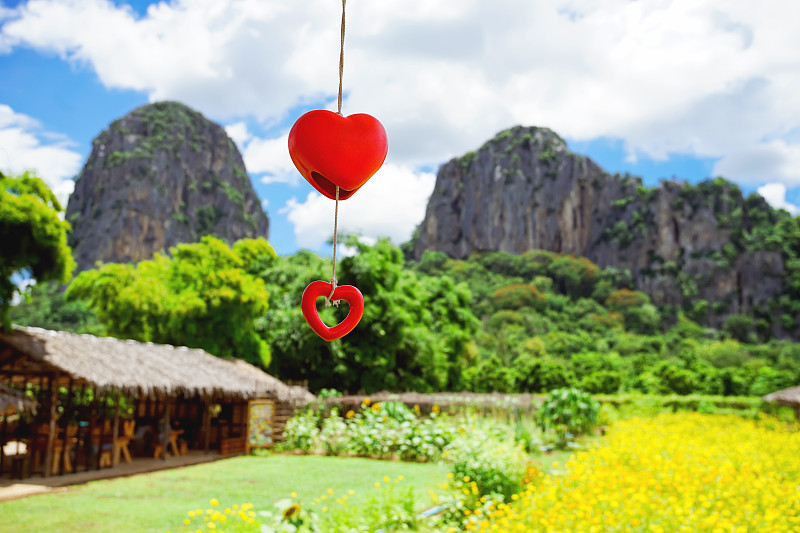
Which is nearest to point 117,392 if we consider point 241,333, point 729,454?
point 241,333

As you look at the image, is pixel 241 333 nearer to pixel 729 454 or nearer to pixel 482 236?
pixel 729 454

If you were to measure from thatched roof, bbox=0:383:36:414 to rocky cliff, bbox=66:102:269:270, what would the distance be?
66355mm

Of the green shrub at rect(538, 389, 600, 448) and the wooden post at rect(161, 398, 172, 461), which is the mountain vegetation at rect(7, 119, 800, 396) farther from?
the green shrub at rect(538, 389, 600, 448)

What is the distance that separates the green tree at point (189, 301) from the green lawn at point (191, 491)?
470cm

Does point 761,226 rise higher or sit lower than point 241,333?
higher

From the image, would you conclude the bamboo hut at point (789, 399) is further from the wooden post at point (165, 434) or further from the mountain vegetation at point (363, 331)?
the wooden post at point (165, 434)

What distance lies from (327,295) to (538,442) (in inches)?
444

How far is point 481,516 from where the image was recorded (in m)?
5.34

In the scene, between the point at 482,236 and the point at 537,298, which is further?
the point at 482,236

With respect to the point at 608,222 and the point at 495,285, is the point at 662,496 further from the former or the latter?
the point at 608,222

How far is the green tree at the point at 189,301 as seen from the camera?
633 inches

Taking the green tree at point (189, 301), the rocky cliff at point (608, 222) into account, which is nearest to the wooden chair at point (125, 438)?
the green tree at point (189, 301)

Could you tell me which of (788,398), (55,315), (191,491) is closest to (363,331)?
(191,491)

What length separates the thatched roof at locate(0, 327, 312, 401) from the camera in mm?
9375
